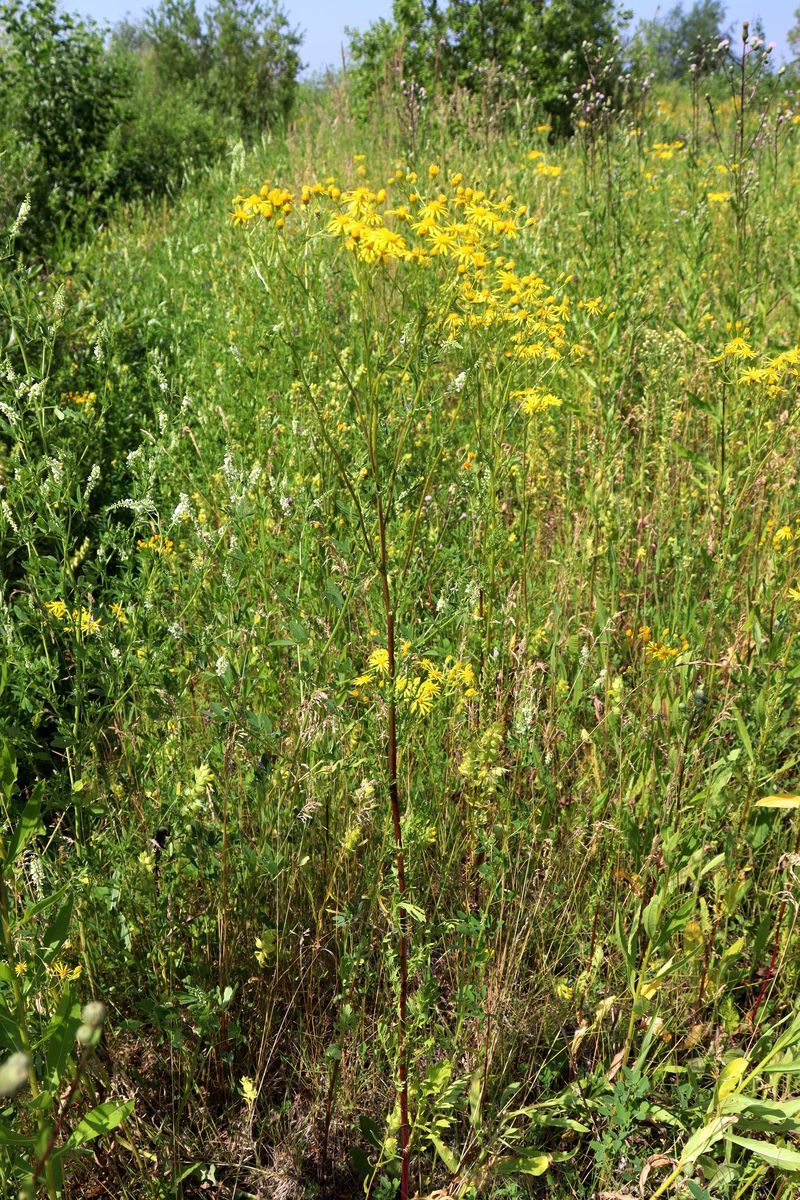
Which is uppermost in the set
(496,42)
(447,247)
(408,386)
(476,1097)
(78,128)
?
(496,42)

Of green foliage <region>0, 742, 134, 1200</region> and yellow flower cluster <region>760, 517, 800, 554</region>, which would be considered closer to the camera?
green foliage <region>0, 742, 134, 1200</region>

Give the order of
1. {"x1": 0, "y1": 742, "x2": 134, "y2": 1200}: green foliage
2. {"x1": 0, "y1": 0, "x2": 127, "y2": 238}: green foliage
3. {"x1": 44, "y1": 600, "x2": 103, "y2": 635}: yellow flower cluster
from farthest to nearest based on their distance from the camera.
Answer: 1. {"x1": 0, "y1": 0, "x2": 127, "y2": 238}: green foliage
2. {"x1": 44, "y1": 600, "x2": 103, "y2": 635}: yellow flower cluster
3. {"x1": 0, "y1": 742, "x2": 134, "y2": 1200}: green foliage

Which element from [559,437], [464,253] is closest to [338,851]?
[464,253]

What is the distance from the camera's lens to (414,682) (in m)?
1.59

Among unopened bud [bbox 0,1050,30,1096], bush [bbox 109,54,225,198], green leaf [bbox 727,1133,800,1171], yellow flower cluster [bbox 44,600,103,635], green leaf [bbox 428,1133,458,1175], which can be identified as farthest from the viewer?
bush [bbox 109,54,225,198]

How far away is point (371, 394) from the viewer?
1.28 m

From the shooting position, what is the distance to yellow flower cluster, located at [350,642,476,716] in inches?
60.0

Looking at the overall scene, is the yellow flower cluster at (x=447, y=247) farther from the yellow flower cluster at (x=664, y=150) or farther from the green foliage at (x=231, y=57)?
the green foliage at (x=231, y=57)

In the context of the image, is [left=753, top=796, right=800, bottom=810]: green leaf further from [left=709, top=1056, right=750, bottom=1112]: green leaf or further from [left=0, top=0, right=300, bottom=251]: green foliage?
[left=0, top=0, right=300, bottom=251]: green foliage

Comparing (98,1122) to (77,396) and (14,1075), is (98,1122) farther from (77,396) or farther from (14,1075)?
(77,396)

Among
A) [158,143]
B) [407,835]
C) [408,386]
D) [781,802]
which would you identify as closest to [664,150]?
[408,386]

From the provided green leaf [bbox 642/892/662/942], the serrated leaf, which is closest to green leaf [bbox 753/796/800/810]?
the serrated leaf

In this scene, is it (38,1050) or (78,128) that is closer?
(38,1050)

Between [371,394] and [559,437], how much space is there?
2238 mm
